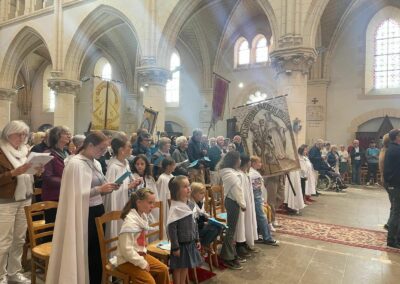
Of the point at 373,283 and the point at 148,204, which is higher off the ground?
the point at 148,204

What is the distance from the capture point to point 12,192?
3025mm

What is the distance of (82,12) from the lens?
43.7 feet

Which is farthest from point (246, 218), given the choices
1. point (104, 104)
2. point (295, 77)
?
point (295, 77)

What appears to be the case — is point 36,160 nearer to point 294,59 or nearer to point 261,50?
point 294,59

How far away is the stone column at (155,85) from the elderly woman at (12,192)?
7.91 m

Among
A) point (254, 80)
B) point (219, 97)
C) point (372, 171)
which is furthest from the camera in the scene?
point (254, 80)

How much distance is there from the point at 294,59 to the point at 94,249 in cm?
726

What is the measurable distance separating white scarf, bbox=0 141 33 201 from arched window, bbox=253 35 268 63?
47.0 feet

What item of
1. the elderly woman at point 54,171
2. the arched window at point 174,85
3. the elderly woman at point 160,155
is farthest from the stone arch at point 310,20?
the arched window at point 174,85

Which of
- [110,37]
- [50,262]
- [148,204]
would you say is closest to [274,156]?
[148,204]

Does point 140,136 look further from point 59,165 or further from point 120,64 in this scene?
point 120,64

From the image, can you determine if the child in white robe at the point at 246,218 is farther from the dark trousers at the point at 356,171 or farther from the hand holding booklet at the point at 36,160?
the dark trousers at the point at 356,171

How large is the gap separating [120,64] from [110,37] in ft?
6.24

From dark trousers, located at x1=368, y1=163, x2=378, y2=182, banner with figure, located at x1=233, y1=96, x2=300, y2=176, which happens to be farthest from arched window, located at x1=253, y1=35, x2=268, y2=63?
banner with figure, located at x1=233, y1=96, x2=300, y2=176
